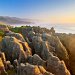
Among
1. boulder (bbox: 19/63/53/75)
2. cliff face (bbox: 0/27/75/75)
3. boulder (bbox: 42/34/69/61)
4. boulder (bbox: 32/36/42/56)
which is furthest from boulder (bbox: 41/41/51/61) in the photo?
boulder (bbox: 19/63/53/75)

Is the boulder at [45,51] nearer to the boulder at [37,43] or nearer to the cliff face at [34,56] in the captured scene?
the cliff face at [34,56]

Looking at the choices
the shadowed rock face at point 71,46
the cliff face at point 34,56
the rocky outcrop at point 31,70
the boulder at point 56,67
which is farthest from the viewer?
the shadowed rock face at point 71,46

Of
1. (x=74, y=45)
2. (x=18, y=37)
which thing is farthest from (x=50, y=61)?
(x=74, y=45)

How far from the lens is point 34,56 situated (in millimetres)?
109000

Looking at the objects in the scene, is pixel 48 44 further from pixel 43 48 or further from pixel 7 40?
pixel 7 40

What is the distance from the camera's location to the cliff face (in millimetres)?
98081

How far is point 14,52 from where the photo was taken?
117m

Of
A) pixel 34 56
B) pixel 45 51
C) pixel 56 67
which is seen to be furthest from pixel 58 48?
pixel 56 67

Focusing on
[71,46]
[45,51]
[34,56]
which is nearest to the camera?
[34,56]

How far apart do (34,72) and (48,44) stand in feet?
136

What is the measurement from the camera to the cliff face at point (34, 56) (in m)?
98.1

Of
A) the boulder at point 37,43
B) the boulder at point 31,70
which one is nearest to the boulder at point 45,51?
the boulder at point 37,43

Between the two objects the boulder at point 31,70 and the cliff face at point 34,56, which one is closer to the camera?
the boulder at point 31,70

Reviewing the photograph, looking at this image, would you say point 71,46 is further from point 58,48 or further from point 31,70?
point 31,70
